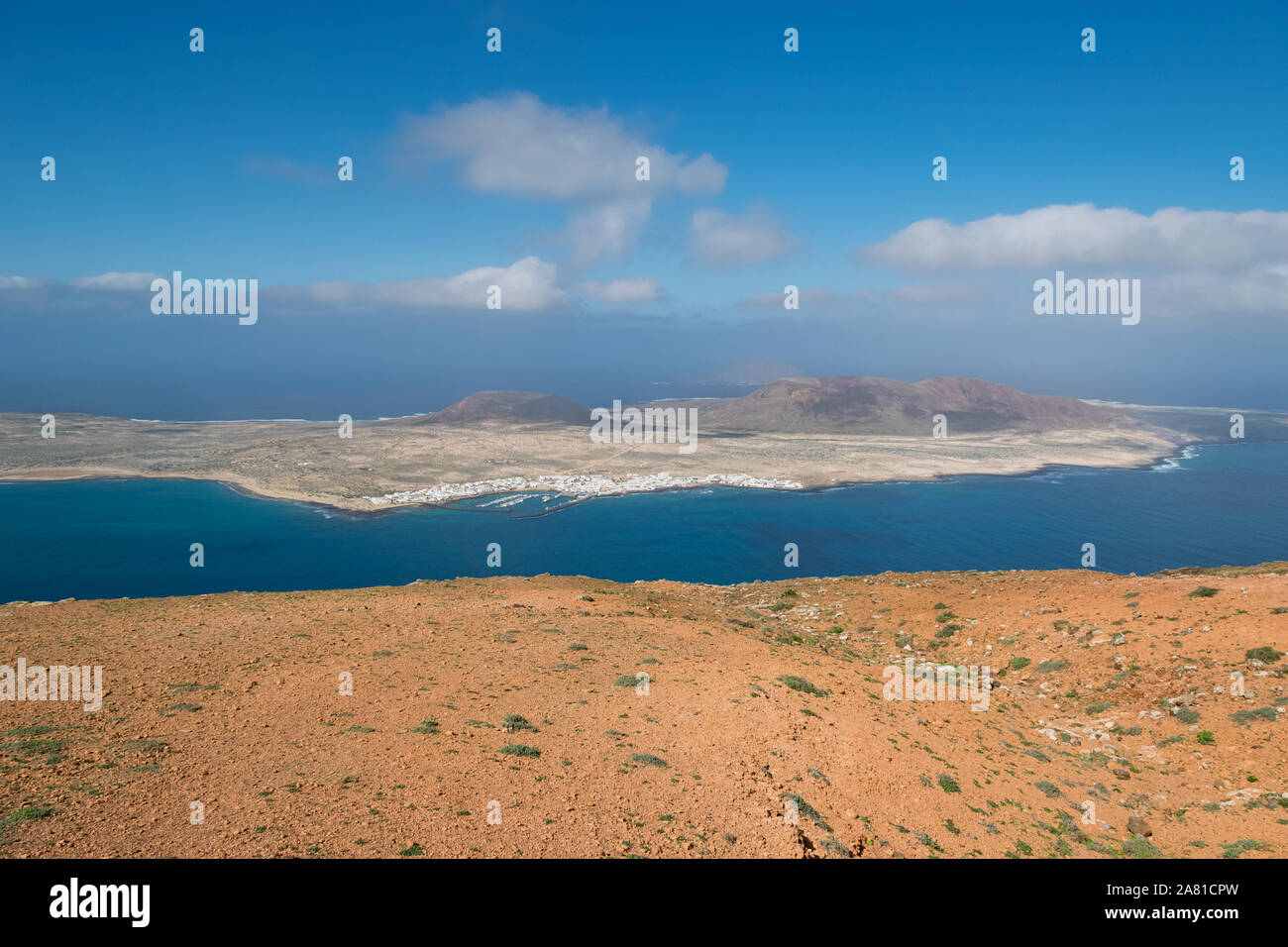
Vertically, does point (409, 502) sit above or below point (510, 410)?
below

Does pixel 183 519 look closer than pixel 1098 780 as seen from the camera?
No

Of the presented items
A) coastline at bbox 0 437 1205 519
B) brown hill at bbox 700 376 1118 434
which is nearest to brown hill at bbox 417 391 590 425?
brown hill at bbox 700 376 1118 434

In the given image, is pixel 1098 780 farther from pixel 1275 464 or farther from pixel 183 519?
pixel 1275 464

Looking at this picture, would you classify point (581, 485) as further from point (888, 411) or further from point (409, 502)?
point (888, 411)

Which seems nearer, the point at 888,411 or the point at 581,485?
the point at 581,485

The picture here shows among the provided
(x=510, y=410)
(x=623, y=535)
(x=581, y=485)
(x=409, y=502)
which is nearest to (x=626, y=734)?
(x=623, y=535)
